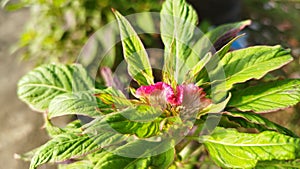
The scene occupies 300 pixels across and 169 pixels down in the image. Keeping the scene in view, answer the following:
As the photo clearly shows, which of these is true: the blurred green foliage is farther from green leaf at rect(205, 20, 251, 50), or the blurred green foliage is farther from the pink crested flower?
the pink crested flower

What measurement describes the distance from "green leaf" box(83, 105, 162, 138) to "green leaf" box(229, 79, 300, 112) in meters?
0.21

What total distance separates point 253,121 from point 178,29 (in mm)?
283

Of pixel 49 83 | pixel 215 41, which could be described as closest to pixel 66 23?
pixel 49 83

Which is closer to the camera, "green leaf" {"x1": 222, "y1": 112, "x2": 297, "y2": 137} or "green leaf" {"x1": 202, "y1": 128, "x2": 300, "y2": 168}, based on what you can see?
"green leaf" {"x1": 202, "y1": 128, "x2": 300, "y2": 168}

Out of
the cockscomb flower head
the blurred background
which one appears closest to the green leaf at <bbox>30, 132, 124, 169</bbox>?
the cockscomb flower head

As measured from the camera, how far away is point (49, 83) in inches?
43.4

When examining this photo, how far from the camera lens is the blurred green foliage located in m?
1.90

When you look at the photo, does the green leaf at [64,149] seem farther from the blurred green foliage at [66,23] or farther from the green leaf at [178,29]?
the blurred green foliage at [66,23]

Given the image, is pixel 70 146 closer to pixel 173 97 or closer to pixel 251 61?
pixel 173 97

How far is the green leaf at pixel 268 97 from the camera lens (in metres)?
0.92

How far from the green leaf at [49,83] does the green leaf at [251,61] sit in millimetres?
356

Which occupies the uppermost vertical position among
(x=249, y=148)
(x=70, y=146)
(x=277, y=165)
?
(x=70, y=146)

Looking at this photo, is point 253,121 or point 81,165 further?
point 81,165

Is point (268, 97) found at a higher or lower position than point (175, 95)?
lower
